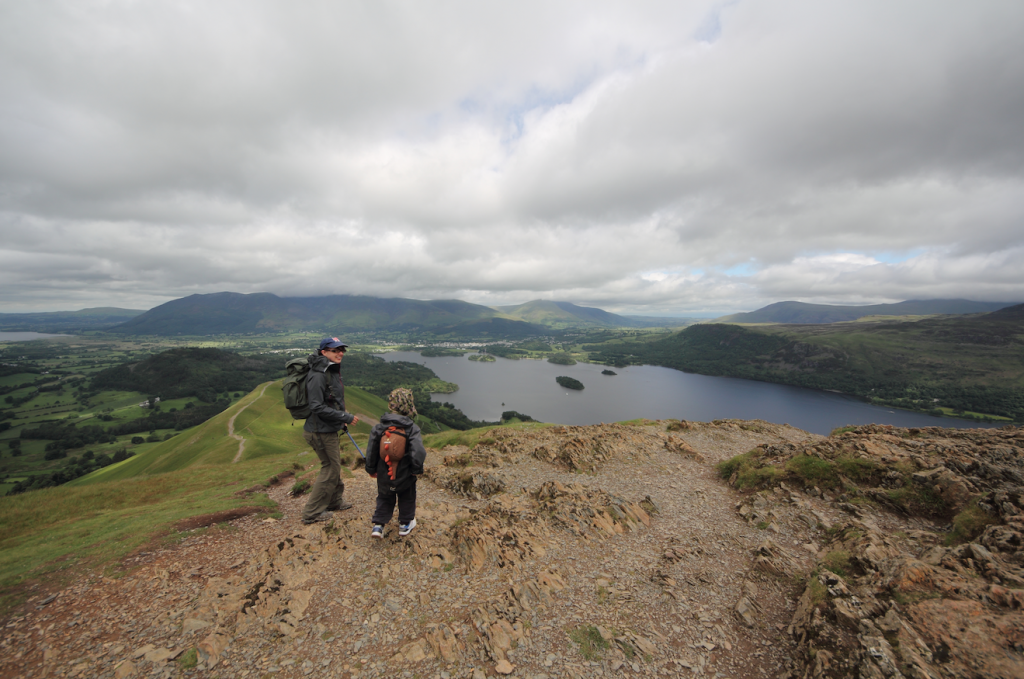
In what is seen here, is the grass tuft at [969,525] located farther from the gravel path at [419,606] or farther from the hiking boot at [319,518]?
the hiking boot at [319,518]

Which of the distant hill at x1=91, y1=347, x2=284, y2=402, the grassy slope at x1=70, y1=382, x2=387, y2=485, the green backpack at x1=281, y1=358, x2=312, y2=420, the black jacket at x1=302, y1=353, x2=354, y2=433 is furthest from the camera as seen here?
the distant hill at x1=91, y1=347, x2=284, y2=402

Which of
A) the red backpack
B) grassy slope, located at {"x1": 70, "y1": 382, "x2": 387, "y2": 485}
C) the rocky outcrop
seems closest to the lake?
grassy slope, located at {"x1": 70, "y1": 382, "x2": 387, "y2": 485}

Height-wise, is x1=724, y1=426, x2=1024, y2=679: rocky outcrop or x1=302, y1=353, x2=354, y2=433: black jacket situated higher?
x1=302, y1=353, x2=354, y2=433: black jacket

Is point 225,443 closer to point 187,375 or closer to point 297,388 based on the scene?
point 297,388

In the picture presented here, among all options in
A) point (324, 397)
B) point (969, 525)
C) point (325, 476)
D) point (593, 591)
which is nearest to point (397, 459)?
point (324, 397)

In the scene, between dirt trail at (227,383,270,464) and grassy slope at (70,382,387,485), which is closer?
dirt trail at (227,383,270,464)

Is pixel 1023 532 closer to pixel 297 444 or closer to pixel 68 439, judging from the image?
pixel 297 444

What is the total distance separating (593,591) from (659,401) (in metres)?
111

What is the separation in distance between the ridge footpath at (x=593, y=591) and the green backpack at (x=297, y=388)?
8.41 ft

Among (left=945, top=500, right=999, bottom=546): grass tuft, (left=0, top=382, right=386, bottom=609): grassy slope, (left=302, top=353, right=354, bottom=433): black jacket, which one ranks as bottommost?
(left=0, top=382, right=386, bottom=609): grassy slope

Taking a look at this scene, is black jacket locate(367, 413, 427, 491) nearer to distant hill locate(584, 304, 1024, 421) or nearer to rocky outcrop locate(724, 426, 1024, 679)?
rocky outcrop locate(724, 426, 1024, 679)

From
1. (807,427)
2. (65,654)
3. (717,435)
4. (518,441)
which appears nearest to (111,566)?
(65,654)

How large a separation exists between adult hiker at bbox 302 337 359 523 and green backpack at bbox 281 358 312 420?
0.10m

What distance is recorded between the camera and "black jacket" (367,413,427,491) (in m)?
7.20
